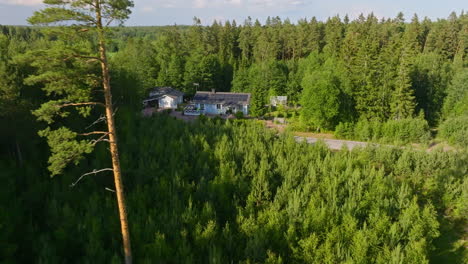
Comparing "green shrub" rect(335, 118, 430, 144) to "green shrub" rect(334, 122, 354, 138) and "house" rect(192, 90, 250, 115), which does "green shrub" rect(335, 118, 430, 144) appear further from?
"house" rect(192, 90, 250, 115)

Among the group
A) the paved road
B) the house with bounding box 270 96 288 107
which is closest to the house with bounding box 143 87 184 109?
the house with bounding box 270 96 288 107

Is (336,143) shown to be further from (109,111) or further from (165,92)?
(109,111)

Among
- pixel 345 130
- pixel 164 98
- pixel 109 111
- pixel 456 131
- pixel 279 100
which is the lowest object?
pixel 345 130

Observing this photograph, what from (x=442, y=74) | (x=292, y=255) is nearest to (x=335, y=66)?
(x=442, y=74)

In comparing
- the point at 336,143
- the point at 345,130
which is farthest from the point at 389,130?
the point at 336,143

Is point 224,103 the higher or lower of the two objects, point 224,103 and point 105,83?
Result: the lower

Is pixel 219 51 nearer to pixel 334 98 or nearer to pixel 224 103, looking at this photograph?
pixel 224 103
